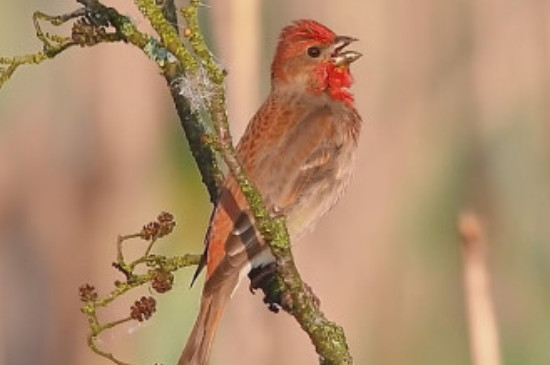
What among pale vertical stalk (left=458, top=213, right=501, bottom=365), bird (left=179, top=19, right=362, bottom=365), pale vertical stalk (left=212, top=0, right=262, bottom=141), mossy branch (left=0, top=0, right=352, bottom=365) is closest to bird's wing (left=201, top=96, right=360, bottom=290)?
bird (left=179, top=19, right=362, bottom=365)

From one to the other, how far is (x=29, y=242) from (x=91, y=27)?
→ 1867mm

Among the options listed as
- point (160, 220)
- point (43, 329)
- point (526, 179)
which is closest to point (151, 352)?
point (43, 329)

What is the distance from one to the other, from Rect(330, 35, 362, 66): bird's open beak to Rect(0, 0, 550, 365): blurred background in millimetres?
269

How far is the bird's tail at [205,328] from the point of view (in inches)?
98.2

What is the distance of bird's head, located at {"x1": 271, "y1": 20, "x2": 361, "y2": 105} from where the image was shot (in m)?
3.29

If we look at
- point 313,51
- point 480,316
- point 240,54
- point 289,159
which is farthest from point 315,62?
A: point 480,316

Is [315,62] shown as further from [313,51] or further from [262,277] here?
[262,277]

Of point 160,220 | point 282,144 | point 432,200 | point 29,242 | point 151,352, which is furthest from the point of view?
point 432,200

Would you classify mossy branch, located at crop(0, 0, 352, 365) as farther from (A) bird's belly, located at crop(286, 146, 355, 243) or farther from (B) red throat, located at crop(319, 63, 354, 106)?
(B) red throat, located at crop(319, 63, 354, 106)

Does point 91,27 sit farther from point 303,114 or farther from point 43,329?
point 43,329

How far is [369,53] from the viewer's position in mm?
3844

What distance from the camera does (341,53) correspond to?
3289mm

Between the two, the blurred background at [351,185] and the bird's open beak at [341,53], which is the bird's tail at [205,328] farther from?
the bird's open beak at [341,53]

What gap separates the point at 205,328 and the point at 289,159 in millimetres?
605
